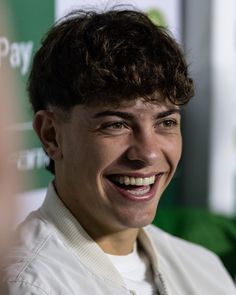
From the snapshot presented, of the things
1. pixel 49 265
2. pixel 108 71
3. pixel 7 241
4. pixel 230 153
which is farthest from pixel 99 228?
pixel 230 153

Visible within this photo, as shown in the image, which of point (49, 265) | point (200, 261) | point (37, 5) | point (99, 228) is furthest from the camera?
point (37, 5)

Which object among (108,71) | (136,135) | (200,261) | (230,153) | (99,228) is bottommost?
(230,153)

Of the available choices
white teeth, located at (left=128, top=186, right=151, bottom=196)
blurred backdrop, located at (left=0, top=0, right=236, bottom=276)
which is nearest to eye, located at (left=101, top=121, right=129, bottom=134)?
white teeth, located at (left=128, top=186, right=151, bottom=196)

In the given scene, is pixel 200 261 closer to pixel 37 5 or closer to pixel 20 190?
pixel 37 5

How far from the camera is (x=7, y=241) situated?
578 millimetres

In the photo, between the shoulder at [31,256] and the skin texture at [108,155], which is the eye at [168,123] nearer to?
the skin texture at [108,155]

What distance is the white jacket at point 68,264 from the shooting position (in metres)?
1.03

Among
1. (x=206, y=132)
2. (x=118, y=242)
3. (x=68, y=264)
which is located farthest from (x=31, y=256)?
(x=206, y=132)

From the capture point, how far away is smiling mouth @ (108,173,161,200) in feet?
3.76

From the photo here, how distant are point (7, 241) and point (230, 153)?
6.52 ft

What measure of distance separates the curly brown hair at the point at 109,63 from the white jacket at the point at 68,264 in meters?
0.20

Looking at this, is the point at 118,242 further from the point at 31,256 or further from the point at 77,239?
the point at 31,256

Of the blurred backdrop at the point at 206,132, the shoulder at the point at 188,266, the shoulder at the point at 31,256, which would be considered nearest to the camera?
the shoulder at the point at 31,256

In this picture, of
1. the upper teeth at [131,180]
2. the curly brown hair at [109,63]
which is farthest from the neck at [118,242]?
the curly brown hair at [109,63]
